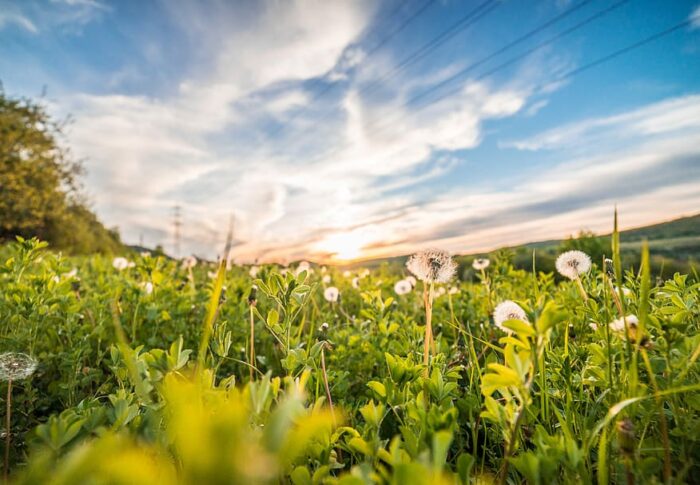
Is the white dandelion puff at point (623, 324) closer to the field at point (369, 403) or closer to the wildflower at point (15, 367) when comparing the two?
the field at point (369, 403)

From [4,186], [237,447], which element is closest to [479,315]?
[237,447]

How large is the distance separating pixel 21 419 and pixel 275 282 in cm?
159

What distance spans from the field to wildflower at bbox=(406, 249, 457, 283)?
0.35 meters

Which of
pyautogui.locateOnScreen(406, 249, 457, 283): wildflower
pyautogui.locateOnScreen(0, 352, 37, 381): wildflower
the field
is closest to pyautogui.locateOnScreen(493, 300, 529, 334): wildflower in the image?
the field

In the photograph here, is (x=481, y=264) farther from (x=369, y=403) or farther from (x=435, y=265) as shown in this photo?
(x=369, y=403)

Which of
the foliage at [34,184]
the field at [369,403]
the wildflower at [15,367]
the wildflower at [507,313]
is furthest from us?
the foliage at [34,184]

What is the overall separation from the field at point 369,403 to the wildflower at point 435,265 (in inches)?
13.9

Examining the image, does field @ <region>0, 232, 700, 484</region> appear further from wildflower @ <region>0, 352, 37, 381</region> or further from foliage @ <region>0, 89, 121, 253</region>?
foliage @ <region>0, 89, 121, 253</region>

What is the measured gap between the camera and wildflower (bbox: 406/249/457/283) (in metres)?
2.15

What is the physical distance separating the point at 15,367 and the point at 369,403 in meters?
1.41

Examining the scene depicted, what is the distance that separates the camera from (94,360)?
2727 millimetres

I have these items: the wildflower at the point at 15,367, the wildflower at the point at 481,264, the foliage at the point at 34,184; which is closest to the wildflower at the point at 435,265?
the wildflower at the point at 15,367

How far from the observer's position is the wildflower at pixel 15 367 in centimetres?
149

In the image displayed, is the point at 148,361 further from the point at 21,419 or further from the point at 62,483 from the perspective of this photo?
the point at 21,419
